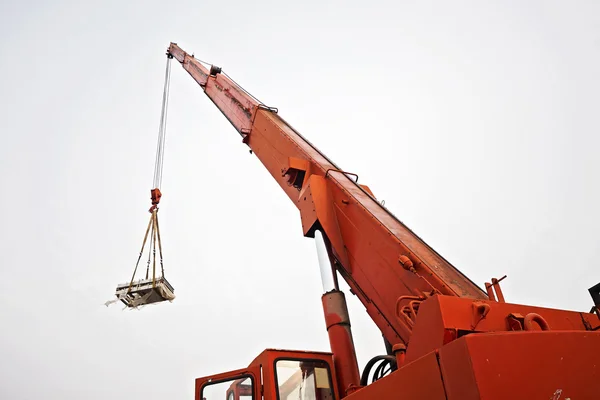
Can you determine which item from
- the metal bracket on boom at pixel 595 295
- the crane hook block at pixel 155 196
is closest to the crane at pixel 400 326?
the metal bracket on boom at pixel 595 295

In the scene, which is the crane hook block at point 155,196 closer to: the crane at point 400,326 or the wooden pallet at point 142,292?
the wooden pallet at point 142,292

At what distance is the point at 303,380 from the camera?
13.2 feet

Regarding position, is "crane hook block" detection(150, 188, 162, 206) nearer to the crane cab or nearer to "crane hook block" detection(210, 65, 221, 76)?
"crane hook block" detection(210, 65, 221, 76)

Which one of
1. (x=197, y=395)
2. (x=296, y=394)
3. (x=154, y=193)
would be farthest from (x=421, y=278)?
(x=154, y=193)

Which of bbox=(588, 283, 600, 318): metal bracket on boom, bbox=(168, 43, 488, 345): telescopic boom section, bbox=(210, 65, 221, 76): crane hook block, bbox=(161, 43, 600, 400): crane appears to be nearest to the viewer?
bbox=(161, 43, 600, 400): crane

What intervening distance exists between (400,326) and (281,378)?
1139 millimetres

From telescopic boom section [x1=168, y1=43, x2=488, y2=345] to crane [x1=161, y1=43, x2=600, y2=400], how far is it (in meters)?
0.01

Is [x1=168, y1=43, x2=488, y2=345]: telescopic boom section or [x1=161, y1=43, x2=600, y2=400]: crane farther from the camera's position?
[x1=168, y1=43, x2=488, y2=345]: telescopic boom section

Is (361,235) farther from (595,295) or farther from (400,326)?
(595,295)

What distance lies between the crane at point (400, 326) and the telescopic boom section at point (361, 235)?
0.05 ft

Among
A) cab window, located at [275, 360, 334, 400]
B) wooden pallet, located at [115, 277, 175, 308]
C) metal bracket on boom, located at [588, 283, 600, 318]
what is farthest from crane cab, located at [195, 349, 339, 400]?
wooden pallet, located at [115, 277, 175, 308]

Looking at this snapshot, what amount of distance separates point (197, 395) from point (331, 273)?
1773 millimetres

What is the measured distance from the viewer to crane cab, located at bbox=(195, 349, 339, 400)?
3842 millimetres

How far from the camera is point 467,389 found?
210 cm
